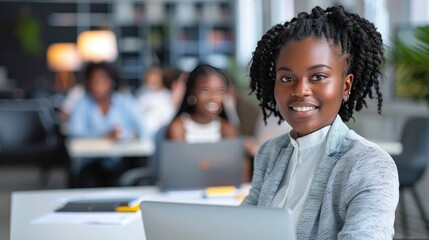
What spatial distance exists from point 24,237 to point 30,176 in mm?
5860

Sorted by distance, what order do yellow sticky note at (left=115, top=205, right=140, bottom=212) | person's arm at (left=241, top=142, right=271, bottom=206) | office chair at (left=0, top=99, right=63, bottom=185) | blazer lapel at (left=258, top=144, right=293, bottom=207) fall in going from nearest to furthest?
blazer lapel at (left=258, top=144, right=293, bottom=207)
person's arm at (left=241, top=142, right=271, bottom=206)
yellow sticky note at (left=115, top=205, right=140, bottom=212)
office chair at (left=0, top=99, right=63, bottom=185)

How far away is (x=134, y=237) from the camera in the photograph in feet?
6.52

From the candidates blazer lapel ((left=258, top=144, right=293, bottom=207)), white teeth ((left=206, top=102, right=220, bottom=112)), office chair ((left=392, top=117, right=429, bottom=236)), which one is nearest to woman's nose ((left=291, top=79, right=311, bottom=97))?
blazer lapel ((left=258, top=144, right=293, bottom=207))

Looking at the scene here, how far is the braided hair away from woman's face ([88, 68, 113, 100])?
373cm

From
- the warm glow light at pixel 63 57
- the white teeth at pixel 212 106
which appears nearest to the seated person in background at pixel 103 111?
the white teeth at pixel 212 106

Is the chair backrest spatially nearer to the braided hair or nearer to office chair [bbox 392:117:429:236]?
office chair [bbox 392:117:429:236]

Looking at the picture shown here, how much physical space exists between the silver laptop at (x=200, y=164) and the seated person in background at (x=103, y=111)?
2469mm

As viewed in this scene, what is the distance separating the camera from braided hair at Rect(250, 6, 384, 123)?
1449 mm

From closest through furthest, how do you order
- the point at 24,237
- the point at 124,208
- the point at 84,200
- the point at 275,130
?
the point at 24,237, the point at 124,208, the point at 84,200, the point at 275,130

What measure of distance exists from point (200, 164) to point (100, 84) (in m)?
2.64

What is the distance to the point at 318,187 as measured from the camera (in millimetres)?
1405

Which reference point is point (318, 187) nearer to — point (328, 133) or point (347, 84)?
point (328, 133)

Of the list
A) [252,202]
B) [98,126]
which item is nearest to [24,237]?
[252,202]

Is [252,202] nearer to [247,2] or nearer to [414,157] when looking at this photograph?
[414,157]
